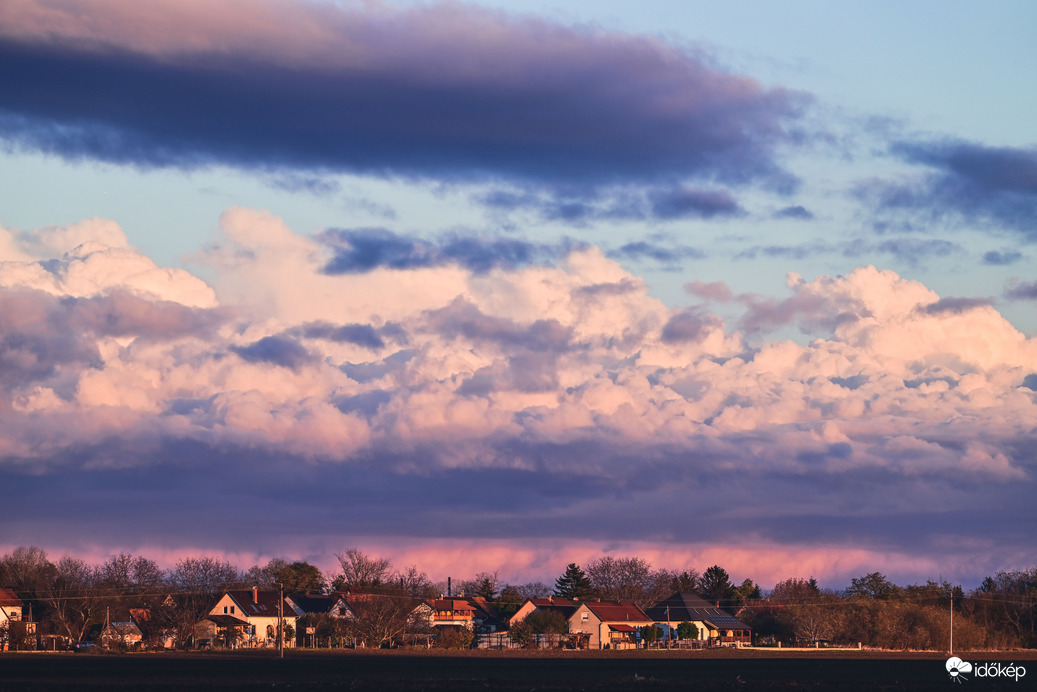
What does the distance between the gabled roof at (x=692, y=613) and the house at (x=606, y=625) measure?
441 centimetres

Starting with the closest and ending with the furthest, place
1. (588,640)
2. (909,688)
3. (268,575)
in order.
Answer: (909,688) → (588,640) → (268,575)

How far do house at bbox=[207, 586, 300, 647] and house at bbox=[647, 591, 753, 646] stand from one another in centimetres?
4979

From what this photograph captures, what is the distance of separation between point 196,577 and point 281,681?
101025 millimetres

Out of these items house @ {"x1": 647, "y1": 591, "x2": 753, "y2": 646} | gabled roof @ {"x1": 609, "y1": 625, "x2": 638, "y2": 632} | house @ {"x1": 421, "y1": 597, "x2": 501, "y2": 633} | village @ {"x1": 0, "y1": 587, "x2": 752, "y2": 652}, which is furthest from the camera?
house @ {"x1": 421, "y1": 597, "x2": 501, "y2": 633}

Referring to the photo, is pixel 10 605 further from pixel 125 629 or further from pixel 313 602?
pixel 313 602

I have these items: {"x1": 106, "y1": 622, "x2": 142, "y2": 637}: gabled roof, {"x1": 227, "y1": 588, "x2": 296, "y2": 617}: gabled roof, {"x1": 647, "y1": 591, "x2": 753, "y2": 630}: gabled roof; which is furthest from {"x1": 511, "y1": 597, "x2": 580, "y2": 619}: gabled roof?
{"x1": 106, "y1": 622, "x2": 142, "y2": 637}: gabled roof

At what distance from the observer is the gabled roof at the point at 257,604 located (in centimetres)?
14725

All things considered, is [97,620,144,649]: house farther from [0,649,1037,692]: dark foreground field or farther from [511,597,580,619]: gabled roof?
[511,597,580,619]: gabled roof

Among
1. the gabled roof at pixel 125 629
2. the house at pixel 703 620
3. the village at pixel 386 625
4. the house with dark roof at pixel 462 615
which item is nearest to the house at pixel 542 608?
the village at pixel 386 625

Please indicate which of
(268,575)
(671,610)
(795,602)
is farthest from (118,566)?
(795,602)

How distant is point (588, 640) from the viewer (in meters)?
147

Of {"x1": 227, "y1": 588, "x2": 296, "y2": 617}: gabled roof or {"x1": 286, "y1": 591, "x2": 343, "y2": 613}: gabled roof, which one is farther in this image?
{"x1": 286, "y1": 591, "x2": 343, "y2": 613}: gabled roof

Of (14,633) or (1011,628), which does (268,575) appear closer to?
(14,633)

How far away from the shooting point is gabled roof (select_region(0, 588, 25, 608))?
136 meters
